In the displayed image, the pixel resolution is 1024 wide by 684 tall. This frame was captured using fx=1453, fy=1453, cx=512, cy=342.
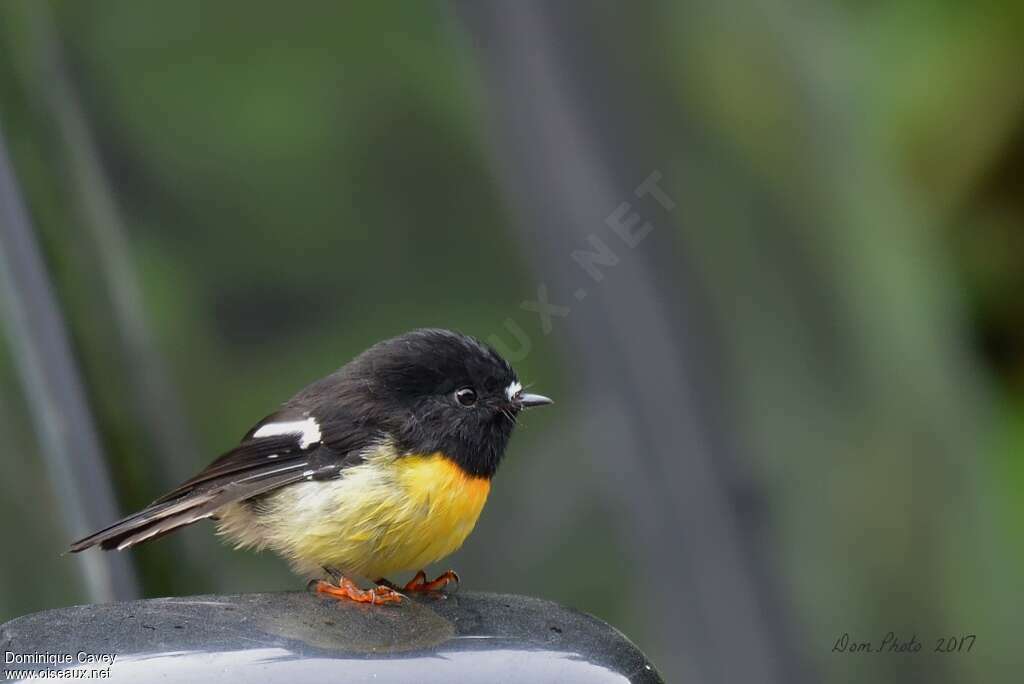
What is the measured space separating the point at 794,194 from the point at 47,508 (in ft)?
6.95

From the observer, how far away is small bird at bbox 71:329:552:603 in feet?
10.4

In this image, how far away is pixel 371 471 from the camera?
10.6 feet

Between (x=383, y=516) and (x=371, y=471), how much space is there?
113mm

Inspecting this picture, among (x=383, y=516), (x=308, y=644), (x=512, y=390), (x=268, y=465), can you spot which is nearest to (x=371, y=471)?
(x=383, y=516)

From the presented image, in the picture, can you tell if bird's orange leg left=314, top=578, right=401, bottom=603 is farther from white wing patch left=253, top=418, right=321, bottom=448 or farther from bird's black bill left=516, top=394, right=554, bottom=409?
bird's black bill left=516, top=394, right=554, bottom=409

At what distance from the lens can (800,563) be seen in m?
3.86

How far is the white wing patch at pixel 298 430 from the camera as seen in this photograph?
11.1 feet

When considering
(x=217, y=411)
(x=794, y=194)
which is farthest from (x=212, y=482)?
(x=794, y=194)

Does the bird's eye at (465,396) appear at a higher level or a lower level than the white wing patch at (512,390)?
higher

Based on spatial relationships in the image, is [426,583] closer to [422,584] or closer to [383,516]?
[422,584]

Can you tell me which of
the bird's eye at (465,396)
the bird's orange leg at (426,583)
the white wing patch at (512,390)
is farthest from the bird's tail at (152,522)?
the white wing patch at (512,390)

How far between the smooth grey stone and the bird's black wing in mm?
880

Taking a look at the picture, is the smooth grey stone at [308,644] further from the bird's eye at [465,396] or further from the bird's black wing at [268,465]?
the bird's eye at [465,396]
